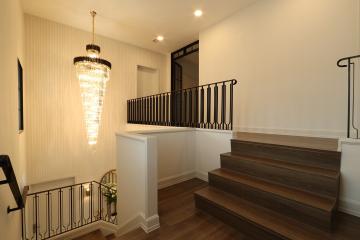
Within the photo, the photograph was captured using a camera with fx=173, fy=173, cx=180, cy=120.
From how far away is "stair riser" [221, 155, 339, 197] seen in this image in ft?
5.83

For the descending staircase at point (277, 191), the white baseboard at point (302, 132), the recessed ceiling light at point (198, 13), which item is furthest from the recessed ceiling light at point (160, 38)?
the descending staircase at point (277, 191)

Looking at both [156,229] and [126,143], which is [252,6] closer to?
[126,143]

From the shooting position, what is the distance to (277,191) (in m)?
1.91

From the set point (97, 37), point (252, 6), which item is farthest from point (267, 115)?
point (97, 37)

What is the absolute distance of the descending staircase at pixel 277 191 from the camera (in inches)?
64.0

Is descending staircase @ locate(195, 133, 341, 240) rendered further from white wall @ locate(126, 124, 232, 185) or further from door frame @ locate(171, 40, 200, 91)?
door frame @ locate(171, 40, 200, 91)

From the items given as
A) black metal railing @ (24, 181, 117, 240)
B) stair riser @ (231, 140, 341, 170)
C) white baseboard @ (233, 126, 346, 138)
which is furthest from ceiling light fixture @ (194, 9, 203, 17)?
black metal railing @ (24, 181, 117, 240)

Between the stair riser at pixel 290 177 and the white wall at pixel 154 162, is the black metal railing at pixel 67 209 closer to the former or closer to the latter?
the white wall at pixel 154 162

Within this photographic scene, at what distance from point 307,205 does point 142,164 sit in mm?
1744

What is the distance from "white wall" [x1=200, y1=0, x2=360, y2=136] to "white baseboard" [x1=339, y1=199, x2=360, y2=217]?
4.33 ft

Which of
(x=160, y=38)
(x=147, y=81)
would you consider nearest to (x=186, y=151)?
(x=160, y=38)

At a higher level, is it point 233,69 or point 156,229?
point 233,69

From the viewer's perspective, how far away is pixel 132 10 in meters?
4.10

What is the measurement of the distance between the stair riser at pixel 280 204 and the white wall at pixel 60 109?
169 inches
